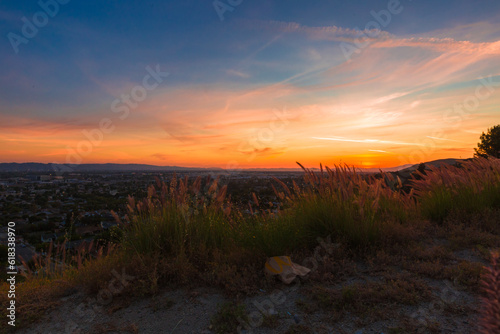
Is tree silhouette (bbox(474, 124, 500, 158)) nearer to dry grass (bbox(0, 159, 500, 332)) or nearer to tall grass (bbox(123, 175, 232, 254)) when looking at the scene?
dry grass (bbox(0, 159, 500, 332))

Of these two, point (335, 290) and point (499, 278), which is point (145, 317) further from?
point (499, 278)

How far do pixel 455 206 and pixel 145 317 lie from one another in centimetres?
622

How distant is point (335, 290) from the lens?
330cm

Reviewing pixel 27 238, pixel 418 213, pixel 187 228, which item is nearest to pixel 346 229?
pixel 187 228

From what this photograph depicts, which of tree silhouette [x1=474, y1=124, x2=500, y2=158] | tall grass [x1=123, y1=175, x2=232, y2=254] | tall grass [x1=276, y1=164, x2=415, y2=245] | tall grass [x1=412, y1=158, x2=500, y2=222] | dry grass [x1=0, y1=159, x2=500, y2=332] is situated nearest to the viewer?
dry grass [x1=0, y1=159, x2=500, y2=332]

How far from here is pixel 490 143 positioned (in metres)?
25.4

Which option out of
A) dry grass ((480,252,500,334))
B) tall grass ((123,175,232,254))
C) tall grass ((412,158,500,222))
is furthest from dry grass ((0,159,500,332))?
dry grass ((480,252,500,334))

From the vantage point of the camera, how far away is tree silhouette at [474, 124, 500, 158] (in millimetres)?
24742

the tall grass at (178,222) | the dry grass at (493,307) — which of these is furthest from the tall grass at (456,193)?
→ the dry grass at (493,307)

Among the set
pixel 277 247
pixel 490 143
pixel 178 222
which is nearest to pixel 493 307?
pixel 277 247

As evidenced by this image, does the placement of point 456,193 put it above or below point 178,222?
above

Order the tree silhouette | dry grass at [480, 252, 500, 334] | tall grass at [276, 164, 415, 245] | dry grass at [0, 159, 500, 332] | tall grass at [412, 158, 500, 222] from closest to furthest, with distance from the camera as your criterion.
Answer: dry grass at [480, 252, 500, 334] < dry grass at [0, 159, 500, 332] < tall grass at [276, 164, 415, 245] < tall grass at [412, 158, 500, 222] < the tree silhouette

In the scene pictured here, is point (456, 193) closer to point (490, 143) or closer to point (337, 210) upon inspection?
point (337, 210)

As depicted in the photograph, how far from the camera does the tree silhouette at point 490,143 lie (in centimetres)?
2474
